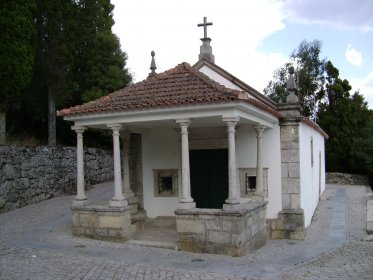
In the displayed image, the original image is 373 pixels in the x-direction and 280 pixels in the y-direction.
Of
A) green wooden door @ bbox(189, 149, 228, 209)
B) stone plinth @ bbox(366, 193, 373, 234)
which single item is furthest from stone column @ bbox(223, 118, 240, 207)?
stone plinth @ bbox(366, 193, 373, 234)

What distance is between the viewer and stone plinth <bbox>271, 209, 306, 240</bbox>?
35.4 ft

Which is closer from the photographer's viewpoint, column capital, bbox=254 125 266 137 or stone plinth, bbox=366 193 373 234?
column capital, bbox=254 125 266 137

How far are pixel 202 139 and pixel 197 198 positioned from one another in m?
1.70

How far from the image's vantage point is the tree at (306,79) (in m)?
31.8

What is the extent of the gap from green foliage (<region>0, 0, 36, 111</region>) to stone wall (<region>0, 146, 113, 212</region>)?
1.95 meters

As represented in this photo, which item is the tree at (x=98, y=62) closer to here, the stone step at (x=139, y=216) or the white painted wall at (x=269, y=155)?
the stone step at (x=139, y=216)

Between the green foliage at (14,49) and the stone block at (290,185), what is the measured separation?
9311 mm

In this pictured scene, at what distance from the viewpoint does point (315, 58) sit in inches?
1329

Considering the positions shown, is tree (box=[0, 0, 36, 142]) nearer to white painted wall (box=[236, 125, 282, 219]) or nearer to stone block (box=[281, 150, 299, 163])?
white painted wall (box=[236, 125, 282, 219])

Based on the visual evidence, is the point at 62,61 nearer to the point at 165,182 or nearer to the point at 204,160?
the point at 165,182

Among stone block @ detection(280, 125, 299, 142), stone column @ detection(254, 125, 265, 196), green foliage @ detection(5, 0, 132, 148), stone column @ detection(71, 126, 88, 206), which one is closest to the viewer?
stone column @ detection(71, 126, 88, 206)

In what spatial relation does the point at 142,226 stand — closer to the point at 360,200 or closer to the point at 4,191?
the point at 4,191

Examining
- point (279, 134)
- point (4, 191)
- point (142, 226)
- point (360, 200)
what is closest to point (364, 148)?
point (360, 200)

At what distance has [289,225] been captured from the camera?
10883 mm
